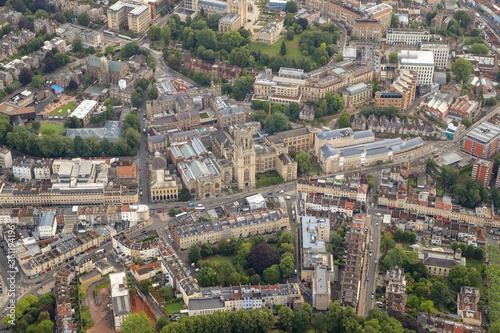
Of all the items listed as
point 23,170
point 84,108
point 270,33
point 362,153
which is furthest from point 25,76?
point 362,153

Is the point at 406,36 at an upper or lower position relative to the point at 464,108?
upper

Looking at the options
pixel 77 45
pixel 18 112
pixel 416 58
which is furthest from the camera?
pixel 77 45

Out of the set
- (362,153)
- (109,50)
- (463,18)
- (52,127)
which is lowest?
(52,127)

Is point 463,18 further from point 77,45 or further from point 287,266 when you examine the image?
point 287,266

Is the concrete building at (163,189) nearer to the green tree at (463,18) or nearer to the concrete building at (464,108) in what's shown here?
the concrete building at (464,108)

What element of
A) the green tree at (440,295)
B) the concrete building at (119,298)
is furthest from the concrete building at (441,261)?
the concrete building at (119,298)

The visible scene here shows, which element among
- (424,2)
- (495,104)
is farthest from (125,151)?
(424,2)

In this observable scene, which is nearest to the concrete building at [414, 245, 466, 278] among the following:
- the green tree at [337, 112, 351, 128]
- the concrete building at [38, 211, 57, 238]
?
the green tree at [337, 112, 351, 128]

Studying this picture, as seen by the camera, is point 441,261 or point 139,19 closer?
point 441,261
